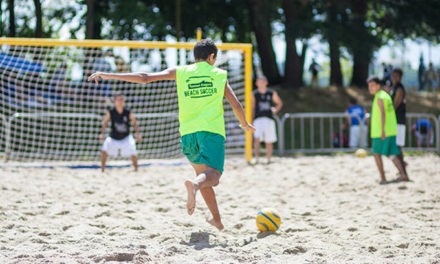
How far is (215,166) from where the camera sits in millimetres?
4203

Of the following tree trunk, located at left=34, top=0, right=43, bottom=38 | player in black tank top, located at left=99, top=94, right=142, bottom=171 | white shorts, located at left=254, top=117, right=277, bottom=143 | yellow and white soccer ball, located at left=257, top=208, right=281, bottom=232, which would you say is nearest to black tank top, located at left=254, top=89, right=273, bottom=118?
white shorts, located at left=254, top=117, right=277, bottom=143

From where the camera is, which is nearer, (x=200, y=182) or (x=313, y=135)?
(x=200, y=182)

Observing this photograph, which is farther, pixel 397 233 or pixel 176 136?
pixel 176 136

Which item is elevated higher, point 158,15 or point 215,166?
point 158,15

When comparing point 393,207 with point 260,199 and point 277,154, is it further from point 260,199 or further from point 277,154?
point 277,154

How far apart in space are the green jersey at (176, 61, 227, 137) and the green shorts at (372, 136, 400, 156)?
397 centimetres

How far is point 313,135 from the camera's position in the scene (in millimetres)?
Result: 17078

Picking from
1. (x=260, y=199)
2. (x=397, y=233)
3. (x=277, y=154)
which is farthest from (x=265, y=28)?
(x=397, y=233)

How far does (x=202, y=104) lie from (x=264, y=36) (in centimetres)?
1704

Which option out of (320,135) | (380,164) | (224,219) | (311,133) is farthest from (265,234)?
(320,135)

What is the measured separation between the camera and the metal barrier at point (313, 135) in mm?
12609

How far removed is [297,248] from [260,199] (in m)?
2.41

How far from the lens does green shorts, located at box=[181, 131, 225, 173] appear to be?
13.6ft

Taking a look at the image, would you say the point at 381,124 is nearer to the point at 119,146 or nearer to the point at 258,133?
the point at 258,133
